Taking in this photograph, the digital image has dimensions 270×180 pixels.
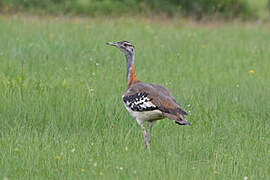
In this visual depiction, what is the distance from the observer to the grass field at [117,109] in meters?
5.92

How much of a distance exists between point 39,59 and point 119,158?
566 cm

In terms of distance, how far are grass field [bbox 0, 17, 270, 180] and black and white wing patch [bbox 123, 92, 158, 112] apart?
47 centimetres

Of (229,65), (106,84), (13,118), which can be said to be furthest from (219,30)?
(13,118)

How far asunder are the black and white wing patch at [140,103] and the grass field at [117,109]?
1.53 ft

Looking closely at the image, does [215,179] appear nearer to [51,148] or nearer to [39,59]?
[51,148]

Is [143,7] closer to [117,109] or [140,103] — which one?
[117,109]

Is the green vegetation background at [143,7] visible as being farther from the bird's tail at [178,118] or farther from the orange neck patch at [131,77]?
the bird's tail at [178,118]

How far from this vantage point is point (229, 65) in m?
12.2

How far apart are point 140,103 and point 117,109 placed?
133 cm

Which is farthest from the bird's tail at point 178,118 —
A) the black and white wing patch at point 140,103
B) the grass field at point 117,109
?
the grass field at point 117,109

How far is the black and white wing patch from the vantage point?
6522mm

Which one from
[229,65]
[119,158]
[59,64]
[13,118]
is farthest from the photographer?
[229,65]

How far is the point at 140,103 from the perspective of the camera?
662 cm

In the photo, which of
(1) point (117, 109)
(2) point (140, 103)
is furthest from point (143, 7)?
(2) point (140, 103)
